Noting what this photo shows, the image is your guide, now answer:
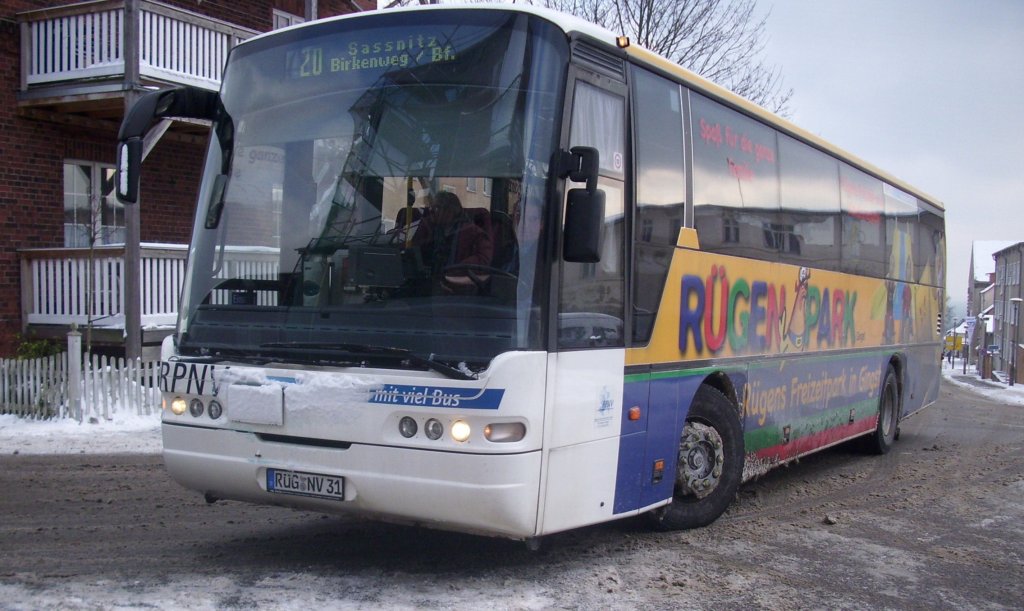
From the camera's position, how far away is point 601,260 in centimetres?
600

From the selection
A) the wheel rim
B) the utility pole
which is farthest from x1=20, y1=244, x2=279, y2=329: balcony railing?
the wheel rim

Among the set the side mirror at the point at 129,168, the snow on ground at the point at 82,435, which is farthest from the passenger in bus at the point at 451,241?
the snow on ground at the point at 82,435

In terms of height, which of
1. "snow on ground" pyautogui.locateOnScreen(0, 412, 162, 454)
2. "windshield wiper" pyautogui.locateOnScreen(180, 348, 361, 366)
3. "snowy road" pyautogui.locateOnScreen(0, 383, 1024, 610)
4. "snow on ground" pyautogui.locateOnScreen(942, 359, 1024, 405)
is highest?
"windshield wiper" pyautogui.locateOnScreen(180, 348, 361, 366)

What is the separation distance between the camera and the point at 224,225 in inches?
245

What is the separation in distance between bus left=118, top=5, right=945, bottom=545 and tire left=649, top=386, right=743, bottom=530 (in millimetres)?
42

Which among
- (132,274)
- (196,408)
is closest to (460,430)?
(196,408)

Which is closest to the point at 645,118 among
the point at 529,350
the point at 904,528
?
the point at 529,350

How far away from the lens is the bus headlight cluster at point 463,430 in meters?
5.25

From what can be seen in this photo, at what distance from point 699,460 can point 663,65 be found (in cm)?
286

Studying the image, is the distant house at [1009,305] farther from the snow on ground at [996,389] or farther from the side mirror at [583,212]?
the side mirror at [583,212]

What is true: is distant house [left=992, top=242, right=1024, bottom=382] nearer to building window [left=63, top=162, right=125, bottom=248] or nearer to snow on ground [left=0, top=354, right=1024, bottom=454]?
building window [left=63, top=162, right=125, bottom=248]

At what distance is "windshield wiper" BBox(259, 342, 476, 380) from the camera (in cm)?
524

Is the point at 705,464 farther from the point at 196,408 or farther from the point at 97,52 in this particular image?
the point at 97,52

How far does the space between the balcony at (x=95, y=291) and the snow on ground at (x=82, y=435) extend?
2.41 m
